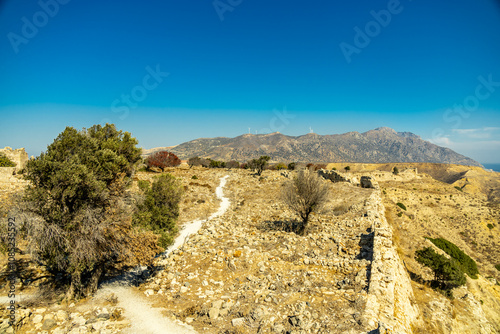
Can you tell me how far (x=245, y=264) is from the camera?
42.5 feet

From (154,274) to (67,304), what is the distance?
4.16 m

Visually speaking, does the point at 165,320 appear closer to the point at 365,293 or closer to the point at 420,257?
the point at 365,293

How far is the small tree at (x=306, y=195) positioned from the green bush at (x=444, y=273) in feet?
31.0

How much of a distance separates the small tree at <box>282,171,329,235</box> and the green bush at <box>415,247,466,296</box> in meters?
9.45

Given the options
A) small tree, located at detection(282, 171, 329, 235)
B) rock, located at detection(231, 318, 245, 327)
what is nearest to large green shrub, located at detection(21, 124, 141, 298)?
rock, located at detection(231, 318, 245, 327)

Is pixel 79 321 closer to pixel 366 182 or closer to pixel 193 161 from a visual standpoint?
pixel 366 182

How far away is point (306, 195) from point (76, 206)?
1508 cm

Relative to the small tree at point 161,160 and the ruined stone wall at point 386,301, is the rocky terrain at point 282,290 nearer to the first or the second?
the ruined stone wall at point 386,301

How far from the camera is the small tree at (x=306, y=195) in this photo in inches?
722

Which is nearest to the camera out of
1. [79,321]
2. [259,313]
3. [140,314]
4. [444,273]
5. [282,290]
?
[79,321]

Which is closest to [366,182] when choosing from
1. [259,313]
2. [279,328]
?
[259,313]

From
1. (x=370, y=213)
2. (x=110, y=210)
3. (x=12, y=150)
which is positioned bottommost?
(x=370, y=213)

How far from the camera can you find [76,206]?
31.2 feet

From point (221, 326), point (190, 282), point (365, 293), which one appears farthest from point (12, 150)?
point (365, 293)
